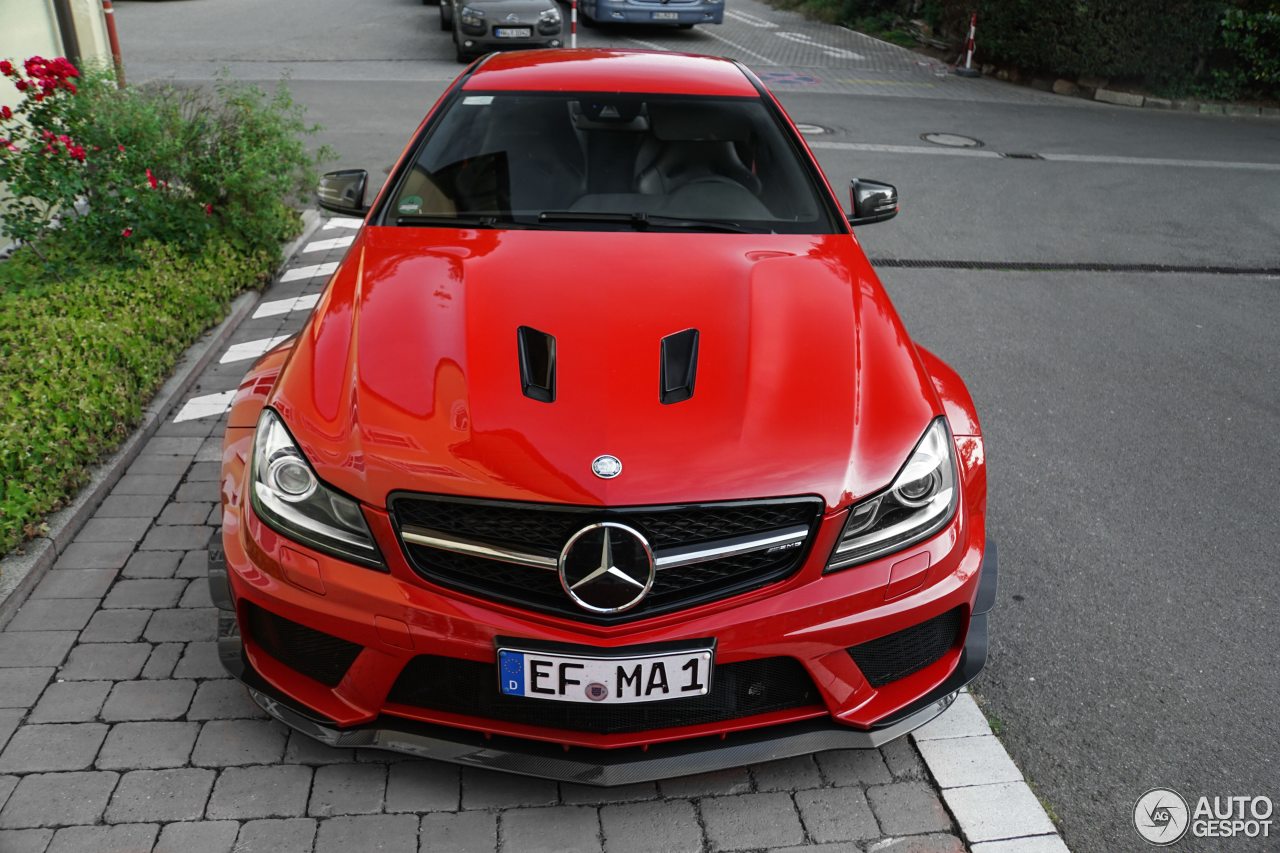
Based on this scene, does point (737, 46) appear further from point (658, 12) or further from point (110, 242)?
point (110, 242)

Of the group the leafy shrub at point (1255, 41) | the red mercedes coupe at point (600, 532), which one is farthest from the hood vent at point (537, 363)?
the leafy shrub at point (1255, 41)

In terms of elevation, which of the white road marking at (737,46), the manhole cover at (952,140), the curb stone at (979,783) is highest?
the curb stone at (979,783)

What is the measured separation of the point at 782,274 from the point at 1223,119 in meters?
14.8

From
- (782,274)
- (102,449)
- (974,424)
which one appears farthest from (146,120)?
(974,424)

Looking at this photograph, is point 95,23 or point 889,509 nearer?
point 889,509

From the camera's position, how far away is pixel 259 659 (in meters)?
2.94

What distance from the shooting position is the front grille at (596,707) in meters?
2.75

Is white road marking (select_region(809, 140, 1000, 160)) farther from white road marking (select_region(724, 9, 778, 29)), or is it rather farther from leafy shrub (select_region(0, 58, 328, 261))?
Result: white road marking (select_region(724, 9, 778, 29))

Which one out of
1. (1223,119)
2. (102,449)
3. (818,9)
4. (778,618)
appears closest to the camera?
(778,618)

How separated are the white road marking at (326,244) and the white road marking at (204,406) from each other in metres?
2.62

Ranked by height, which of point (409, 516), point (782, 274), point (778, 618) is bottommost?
point (778, 618)

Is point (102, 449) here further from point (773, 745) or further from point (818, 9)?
point (818, 9)

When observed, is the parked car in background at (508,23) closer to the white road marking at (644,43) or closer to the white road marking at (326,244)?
the white road marking at (644,43)

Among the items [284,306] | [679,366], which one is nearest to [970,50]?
[284,306]
